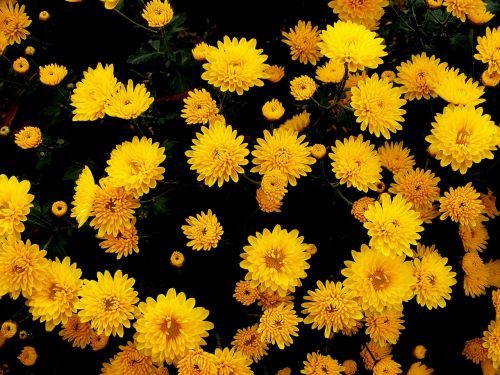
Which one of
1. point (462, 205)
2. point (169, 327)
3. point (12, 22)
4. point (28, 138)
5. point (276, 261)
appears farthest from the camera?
point (12, 22)

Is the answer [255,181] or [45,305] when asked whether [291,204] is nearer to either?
[255,181]

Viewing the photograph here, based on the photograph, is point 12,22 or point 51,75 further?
point 12,22

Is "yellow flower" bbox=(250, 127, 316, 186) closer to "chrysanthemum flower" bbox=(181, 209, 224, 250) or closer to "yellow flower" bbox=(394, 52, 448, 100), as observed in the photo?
"chrysanthemum flower" bbox=(181, 209, 224, 250)

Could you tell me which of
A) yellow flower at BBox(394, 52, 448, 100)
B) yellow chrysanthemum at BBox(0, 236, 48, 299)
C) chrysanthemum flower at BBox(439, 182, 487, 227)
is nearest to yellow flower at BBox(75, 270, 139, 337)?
yellow chrysanthemum at BBox(0, 236, 48, 299)

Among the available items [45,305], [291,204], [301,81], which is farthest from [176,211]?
[301,81]

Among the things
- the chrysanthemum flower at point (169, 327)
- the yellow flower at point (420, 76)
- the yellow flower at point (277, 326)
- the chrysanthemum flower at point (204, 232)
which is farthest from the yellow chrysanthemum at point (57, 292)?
the yellow flower at point (420, 76)

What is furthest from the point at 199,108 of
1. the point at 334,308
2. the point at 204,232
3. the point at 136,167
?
the point at 334,308

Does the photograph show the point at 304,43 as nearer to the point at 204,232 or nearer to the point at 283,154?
the point at 283,154
